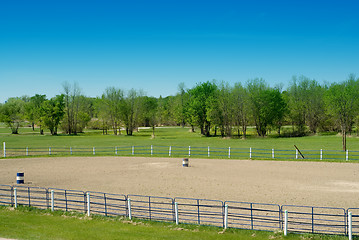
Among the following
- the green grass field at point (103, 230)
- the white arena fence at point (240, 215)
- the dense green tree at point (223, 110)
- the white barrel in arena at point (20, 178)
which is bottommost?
the green grass field at point (103, 230)

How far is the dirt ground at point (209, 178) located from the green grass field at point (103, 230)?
5114 mm

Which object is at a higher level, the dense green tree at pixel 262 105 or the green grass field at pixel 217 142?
the dense green tree at pixel 262 105

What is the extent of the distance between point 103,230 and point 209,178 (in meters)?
13.3

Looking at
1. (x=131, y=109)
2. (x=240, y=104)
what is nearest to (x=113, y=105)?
(x=131, y=109)

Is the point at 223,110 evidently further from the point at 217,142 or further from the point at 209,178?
the point at 209,178

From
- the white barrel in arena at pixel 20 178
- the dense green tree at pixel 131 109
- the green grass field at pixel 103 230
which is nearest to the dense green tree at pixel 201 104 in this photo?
the dense green tree at pixel 131 109

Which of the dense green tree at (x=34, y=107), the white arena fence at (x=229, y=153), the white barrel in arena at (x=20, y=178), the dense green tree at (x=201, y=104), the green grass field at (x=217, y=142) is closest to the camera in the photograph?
the white barrel in arena at (x=20, y=178)

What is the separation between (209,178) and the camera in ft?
86.8

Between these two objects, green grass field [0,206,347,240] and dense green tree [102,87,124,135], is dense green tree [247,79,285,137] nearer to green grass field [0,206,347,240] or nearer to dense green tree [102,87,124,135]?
dense green tree [102,87,124,135]

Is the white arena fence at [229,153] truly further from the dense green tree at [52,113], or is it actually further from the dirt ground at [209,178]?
the dense green tree at [52,113]

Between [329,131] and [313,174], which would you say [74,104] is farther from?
[313,174]

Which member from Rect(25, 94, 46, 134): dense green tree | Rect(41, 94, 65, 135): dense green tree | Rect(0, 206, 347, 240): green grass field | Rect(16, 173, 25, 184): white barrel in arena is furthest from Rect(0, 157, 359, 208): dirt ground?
Rect(25, 94, 46, 134): dense green tree

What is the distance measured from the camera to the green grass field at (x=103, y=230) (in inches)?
530

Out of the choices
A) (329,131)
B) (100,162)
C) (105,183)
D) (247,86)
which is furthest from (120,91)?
(105,183)
